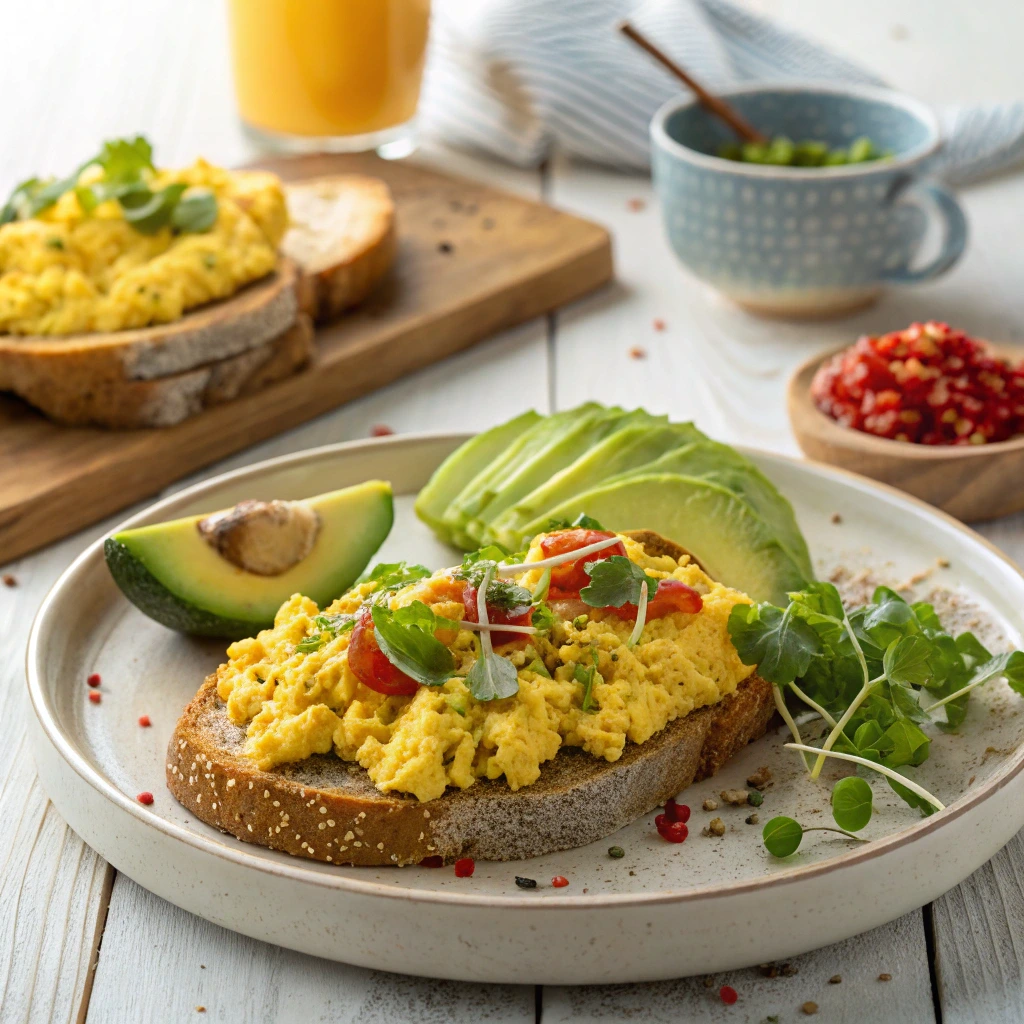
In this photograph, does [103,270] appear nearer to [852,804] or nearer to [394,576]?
[394,576]

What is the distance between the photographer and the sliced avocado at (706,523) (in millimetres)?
2727

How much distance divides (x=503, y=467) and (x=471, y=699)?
3.47 ft

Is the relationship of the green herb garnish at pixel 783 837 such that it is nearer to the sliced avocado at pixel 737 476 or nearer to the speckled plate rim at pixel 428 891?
the speckled plate rim at pixel 428 891

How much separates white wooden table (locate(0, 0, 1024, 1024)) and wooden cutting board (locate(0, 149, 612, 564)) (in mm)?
70

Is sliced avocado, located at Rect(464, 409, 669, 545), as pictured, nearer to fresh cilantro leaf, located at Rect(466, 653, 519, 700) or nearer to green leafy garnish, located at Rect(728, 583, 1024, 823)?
green leafy garnish, located at Rect(728, 583, 1024, 823)

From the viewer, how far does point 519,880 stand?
2.11m

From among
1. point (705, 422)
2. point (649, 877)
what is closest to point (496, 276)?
point (705, 422)

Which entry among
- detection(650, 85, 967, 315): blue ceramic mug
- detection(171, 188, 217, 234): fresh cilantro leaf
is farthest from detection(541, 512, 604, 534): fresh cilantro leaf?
detection(650, 85, 967, 315): blue ceramic mug

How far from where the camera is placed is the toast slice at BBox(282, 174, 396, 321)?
4.17 metres

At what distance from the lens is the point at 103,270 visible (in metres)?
3.75

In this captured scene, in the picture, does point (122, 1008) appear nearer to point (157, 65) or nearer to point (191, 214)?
point (191, 214)

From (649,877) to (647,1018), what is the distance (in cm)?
22

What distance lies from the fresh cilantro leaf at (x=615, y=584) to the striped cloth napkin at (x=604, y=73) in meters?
3.32

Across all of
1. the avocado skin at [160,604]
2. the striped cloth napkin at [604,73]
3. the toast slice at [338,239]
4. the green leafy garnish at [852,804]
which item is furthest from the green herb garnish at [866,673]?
the striped cloth napkin at [604,73]
